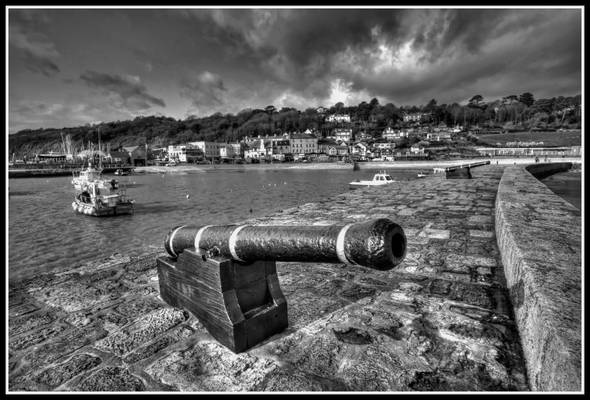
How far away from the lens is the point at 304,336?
2.77m

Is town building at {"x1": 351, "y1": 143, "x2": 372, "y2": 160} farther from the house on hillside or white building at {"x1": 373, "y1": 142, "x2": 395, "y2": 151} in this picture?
the house on hillside

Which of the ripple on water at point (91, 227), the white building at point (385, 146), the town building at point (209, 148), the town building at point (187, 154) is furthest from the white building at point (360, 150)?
the ripple on water at point (91, 227)

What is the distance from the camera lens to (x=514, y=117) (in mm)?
175125

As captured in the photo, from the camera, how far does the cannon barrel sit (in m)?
1.90

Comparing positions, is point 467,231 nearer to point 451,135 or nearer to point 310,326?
point 310,326

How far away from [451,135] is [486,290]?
16183 centimetres

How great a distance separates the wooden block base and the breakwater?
0.41 feet

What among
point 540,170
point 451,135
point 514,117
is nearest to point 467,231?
point 540,170

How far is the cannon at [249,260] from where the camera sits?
1.96m

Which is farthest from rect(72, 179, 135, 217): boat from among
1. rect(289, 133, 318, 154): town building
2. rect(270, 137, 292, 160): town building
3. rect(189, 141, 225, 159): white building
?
rect(189, 141, 225, 159): white building

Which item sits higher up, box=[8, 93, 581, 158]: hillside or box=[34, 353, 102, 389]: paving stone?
box=[8, 93, 581, 158]: hillside

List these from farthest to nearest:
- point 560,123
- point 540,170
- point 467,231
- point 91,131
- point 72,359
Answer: point 91,131, point 560,123, point 540,170, point 467,231, point 72,359

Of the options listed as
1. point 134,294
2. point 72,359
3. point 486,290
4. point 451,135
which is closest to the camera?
point 72,359

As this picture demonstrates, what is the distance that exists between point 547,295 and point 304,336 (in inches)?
71.1
